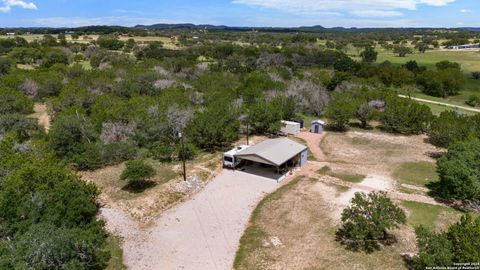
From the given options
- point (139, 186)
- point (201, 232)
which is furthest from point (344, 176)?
point (139, 186)

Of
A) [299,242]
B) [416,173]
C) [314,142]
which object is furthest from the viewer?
[314,142]

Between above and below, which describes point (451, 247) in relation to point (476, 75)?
below

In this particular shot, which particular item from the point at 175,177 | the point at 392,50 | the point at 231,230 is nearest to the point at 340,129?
the point at 175,177

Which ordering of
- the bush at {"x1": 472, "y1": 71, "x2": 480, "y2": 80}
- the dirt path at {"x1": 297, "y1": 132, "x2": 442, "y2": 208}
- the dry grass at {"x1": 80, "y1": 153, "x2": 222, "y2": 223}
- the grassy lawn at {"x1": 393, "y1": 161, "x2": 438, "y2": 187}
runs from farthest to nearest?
the bush at {"x1": 472, "y1": 71, "x2": 480, "y2": 80}
the grassy lawn at {"x1": 393, "y1": 161, "x2": 438, "y2": 187}
the dirt path at {"x1": 297, "y1": 132, "x2": 442, "y2": 208}
the dry grass at {"x1": 80, "y1": 153, "x2": 222, "y2": 223}

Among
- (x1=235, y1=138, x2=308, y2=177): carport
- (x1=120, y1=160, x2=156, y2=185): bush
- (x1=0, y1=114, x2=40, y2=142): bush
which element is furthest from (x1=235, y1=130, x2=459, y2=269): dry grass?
(x1=0, y1=114, x2=40, y2=142): bush

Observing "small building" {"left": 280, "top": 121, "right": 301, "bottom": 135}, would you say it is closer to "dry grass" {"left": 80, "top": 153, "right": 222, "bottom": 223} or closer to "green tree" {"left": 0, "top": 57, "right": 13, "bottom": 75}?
"dry grass" {"left": 80, "top": 153, "right": 222, "bottom": 223}

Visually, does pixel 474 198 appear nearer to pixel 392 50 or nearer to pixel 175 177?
pixel 175 177

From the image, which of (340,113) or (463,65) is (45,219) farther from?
(463,65)

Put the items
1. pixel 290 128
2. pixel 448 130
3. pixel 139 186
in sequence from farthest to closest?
pixel 290 128 → pixel 448 130 → pixel 139 186
